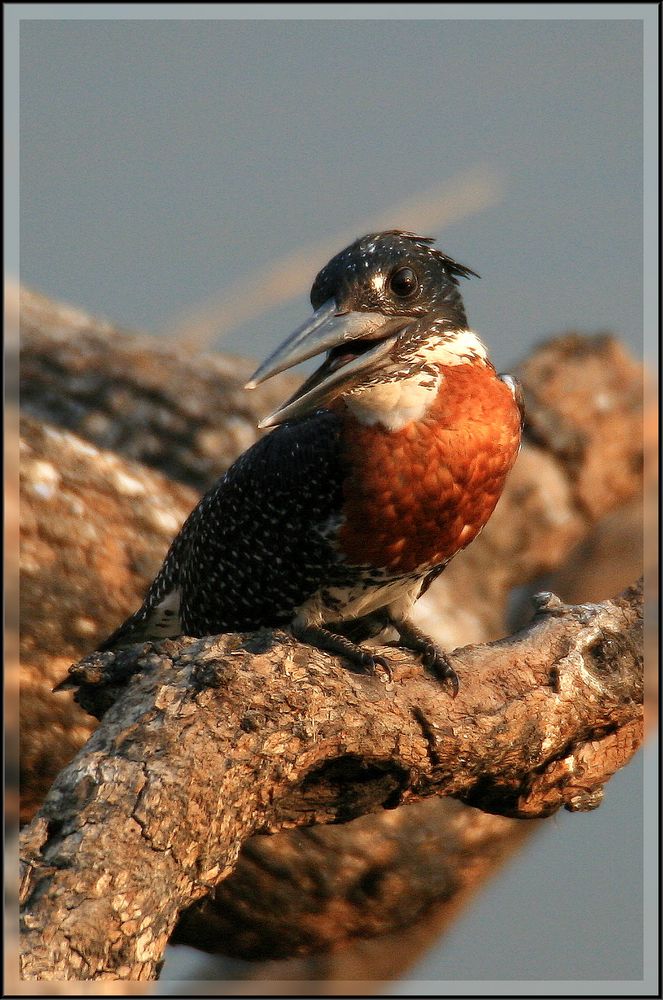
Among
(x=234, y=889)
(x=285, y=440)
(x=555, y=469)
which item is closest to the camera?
(x=285, y=440)

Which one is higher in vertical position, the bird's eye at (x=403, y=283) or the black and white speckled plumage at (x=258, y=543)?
the bird's eye at (x=403, y=283)

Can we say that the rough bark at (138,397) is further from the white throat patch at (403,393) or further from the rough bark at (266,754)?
the rough bark at (266,754)

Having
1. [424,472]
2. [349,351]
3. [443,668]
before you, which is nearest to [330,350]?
[349,351]

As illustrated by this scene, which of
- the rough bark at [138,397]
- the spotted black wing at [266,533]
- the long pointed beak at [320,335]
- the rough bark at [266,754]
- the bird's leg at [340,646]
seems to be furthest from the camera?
the rough bark at [138,397]

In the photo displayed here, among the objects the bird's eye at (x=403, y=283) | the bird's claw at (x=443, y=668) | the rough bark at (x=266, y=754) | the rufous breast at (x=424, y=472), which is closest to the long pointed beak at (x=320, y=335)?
the bird's eye at (x=403, y=283)

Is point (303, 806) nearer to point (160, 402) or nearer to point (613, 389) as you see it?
point (160, 402)

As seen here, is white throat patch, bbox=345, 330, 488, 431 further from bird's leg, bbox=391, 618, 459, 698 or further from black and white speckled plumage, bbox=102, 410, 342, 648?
bird's leg, bbox=391, 618, 459, 698

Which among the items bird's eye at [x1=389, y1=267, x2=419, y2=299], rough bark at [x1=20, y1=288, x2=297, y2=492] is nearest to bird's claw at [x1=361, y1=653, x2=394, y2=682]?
bird's eye at [x1=389, y1=267, x2=419, y2=299]

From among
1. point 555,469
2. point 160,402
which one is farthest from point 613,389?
point 160,402
